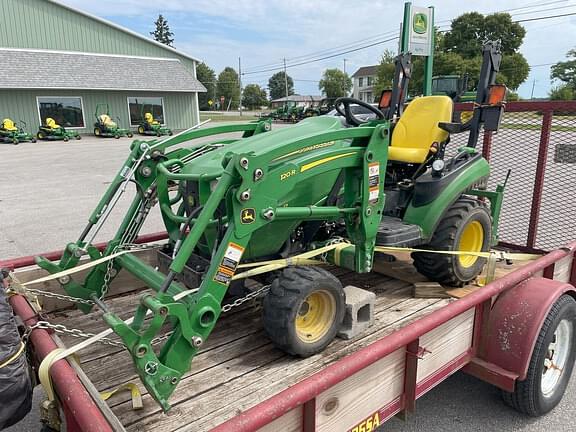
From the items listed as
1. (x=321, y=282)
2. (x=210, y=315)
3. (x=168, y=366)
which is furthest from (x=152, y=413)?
(x=321, y=282)

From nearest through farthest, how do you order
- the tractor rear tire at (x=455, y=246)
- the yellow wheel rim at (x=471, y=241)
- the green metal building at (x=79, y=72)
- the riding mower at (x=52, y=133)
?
1. the tractor rear tire at (x=455, y=246)
2. the yellow wheel rim at (x=471, y=241)
3. the riding mower at (x=52, y=133)
4. the green metal building at (x=79, y=72)

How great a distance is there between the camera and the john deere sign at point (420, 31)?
10500 mm

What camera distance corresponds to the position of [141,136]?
Answer: 2534 cm

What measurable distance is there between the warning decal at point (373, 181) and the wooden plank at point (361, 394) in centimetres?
96

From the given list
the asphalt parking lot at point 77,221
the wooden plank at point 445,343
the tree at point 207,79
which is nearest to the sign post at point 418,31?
the asphalt parking lot at point 77,221

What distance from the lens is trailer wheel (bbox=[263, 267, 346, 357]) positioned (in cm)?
242

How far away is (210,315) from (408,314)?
1394 millimetres

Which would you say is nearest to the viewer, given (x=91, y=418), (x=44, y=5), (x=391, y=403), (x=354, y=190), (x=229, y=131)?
(x=91, y=418)

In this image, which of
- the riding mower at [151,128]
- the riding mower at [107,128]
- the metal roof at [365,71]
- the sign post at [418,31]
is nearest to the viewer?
the sign post at [418,31]

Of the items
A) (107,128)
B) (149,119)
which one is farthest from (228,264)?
(149,119)

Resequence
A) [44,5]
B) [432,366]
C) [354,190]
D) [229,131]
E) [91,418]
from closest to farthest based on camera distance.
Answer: [91,418] → [432,366] → [354,190] → [229,131] → [44,5]

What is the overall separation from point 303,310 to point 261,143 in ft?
A: 3.37

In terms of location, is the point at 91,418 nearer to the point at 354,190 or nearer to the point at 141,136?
the point at 354,190

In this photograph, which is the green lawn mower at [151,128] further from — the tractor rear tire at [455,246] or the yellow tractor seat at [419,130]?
the tractor rear tire at [455,246]
